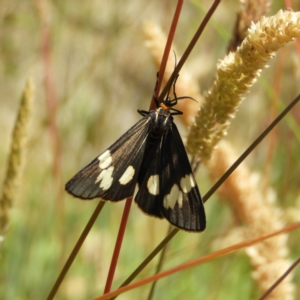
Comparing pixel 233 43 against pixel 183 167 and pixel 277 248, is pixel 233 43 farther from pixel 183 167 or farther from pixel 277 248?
pixel 277 248

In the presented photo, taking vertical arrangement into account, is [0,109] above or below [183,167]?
above

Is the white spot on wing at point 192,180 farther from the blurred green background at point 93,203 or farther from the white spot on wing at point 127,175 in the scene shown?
the blurred green background at point 93,203

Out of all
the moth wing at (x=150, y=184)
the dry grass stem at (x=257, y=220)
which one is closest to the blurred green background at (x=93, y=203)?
the dry grass stem at (x=257, y=220)

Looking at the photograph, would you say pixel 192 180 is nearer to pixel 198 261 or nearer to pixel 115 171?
pixel 115 171

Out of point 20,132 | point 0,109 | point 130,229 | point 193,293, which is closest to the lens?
point 20,132

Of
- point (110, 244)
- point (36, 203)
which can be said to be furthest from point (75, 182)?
point (110, 244)

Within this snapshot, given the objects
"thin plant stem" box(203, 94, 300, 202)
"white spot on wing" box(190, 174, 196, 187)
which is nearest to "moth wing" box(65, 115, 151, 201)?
"white spot on wing" box(190, 174, 196, 187)

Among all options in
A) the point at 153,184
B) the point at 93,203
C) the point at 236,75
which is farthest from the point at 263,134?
the point at 93,203

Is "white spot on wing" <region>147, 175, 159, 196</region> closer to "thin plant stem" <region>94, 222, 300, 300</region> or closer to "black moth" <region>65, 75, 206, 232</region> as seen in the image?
"black moth" <region>65, 75, 206, 232</region>
